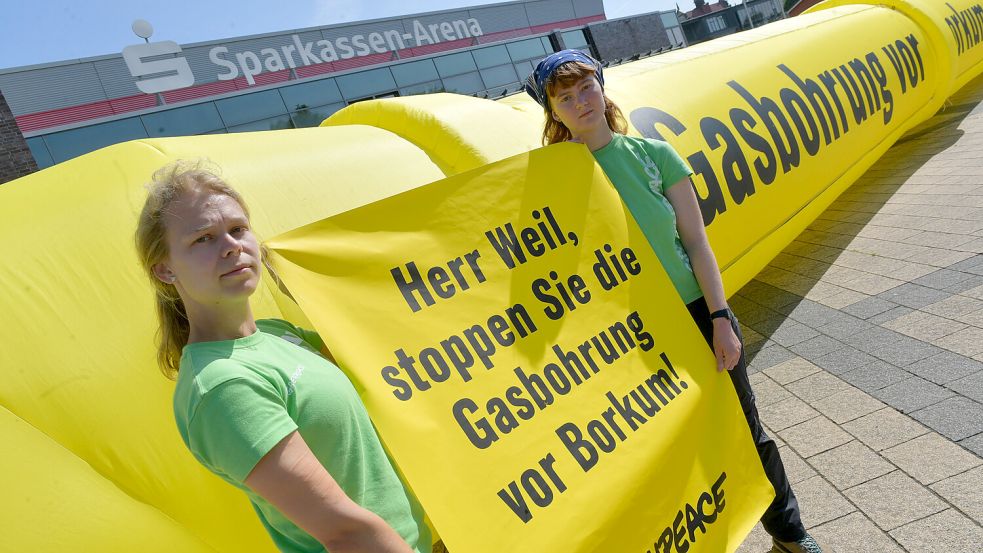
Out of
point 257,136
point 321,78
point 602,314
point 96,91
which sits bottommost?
point 602,314

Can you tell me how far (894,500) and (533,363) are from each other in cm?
162

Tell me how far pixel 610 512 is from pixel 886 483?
1432mm

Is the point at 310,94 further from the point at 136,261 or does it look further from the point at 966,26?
the point at 136,261

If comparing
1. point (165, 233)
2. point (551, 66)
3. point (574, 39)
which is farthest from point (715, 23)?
point (165, 233)

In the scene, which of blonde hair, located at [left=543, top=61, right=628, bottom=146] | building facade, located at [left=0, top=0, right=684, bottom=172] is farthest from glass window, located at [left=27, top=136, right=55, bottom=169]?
blonde hair, located at [left=543, top=61, right=628, bottom=146]

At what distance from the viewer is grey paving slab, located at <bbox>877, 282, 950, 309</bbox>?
147 inches

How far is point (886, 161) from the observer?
287 inches

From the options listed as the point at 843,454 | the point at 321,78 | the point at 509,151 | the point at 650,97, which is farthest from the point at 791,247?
the point at 321,78

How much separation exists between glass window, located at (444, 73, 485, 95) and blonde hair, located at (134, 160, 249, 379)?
20.0 metres

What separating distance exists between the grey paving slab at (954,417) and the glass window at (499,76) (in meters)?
19.8

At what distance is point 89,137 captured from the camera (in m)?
14.7

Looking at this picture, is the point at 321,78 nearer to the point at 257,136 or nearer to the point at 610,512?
the point at 257,136

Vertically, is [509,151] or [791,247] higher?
[509,151]

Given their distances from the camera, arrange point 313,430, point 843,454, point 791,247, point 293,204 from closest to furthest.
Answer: point 313,430 < point 293,204 < point 843,454 < point 791,247
